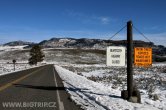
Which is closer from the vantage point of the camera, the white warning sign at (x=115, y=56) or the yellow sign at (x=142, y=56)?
the yellow sign at (x=142, y=56)

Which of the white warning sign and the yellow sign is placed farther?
the white warning sign

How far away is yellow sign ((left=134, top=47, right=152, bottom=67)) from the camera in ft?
46.4

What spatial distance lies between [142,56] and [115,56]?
1.36 m

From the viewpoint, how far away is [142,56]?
1421 centimetres

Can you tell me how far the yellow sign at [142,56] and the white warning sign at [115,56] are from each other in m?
0.91

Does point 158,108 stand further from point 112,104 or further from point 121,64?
point 121,64

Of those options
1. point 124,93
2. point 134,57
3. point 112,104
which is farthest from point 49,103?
point 134,57

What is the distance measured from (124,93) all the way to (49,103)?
→ 351cm

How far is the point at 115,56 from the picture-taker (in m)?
15.0

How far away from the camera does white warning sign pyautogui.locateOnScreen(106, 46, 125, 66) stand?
14938 mm

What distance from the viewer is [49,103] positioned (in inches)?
482

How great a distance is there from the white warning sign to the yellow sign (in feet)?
2.98

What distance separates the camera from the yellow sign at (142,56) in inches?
557

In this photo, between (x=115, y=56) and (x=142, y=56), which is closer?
(x=142, y=56)
